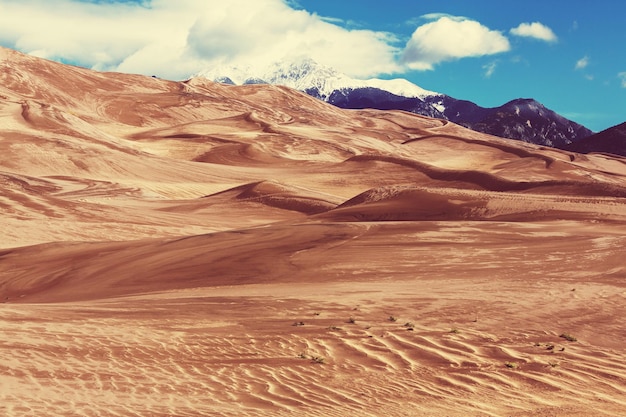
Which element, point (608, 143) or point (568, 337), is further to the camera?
point (608, 143)

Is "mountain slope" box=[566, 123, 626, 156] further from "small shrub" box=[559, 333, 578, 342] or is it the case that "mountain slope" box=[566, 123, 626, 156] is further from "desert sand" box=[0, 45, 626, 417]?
"small shrub" box=[559, 333, 578, 342]

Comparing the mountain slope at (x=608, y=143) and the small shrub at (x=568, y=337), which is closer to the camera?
the small shrub at (x=568, y=337)

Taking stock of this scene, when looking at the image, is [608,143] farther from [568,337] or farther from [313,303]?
[568,337]

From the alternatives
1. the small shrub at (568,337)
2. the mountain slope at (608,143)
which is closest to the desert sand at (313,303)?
the small shrub at (568,337)

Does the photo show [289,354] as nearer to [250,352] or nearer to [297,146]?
[250,352]

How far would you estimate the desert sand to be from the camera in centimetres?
779

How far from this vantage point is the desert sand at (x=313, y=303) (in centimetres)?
779

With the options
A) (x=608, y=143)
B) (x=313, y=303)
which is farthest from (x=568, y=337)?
(x=608, y=143)

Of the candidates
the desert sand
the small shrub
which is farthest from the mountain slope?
the small shrub

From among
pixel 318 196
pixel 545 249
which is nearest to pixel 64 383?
pixel 545 249

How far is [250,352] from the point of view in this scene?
31.0ft

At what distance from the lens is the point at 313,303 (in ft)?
40.4

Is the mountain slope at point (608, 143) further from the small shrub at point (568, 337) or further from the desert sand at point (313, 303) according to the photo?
the small shrub at point (568, 337)

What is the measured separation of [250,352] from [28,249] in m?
14.8
